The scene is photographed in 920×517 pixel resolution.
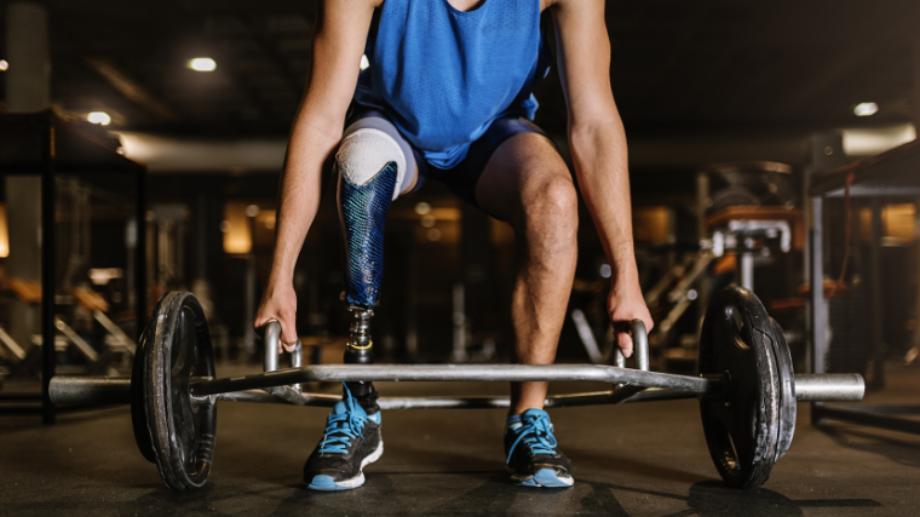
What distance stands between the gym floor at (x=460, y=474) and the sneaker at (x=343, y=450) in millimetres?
29

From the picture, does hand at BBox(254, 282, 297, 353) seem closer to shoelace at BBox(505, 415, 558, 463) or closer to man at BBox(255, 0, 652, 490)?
man at BBox(255, 0, 652, 490)

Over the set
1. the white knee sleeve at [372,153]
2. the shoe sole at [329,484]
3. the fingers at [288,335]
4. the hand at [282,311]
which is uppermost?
the white knee sleeve at [372,153]

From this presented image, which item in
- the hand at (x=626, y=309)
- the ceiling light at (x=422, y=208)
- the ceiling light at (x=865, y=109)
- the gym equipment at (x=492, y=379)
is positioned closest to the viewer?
the gym equipment at (x=492, y=379)

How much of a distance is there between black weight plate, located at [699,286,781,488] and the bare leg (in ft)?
0.89

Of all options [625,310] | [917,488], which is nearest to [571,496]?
[625,310]

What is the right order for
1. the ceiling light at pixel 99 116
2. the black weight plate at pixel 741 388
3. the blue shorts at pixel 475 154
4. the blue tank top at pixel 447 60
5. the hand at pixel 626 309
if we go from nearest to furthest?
the black weight plate at pixel 741 388 → the hand at pixel 626 309 → the blue tank top at pixel 447 60 → the blue shorts at pixel 475 154 → the ceiling light at pixel 99 116

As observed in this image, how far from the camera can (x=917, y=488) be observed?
1284mm

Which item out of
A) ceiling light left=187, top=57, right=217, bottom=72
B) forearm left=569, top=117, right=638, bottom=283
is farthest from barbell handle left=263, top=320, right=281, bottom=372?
ceiling light left=187, top=57, right=217, bottom=72

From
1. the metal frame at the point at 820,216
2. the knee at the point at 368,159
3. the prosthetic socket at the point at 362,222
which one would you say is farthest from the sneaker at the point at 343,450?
the metal frame at the point at 820,216

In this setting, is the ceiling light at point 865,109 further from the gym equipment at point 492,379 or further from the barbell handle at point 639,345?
the barbell handle at point 639,345

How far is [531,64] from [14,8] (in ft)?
14.7

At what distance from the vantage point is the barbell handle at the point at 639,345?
1.14m

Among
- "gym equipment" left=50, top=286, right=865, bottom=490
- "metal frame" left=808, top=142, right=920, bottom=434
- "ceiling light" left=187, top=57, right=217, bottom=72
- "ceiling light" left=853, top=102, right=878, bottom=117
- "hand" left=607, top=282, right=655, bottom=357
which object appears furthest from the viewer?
"ceiling light" left=853, top=102, right=878, bottom=117

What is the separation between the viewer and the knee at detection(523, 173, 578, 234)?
4.30 feet
